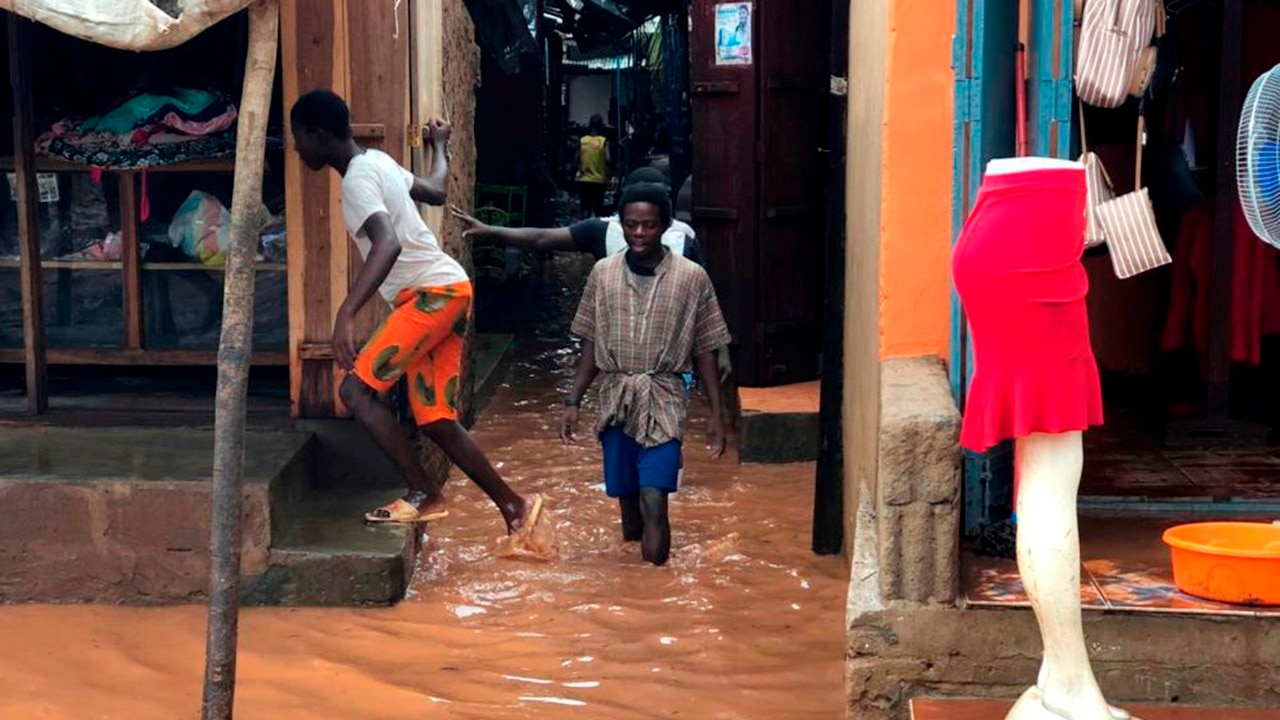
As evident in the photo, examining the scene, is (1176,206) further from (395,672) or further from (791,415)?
(395,672)

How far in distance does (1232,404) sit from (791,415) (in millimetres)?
2228

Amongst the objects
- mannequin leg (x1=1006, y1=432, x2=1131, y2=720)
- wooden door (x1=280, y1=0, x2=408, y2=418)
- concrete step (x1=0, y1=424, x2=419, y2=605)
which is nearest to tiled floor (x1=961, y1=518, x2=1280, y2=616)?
mannequin leg (x1=1006, y1=432, x2=1131, y2=720)

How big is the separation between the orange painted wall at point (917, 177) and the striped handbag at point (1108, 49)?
0.39 meters

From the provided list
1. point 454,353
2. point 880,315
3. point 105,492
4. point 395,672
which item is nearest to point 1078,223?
point 880,315

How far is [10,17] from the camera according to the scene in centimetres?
668

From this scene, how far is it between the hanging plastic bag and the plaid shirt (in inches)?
77.3

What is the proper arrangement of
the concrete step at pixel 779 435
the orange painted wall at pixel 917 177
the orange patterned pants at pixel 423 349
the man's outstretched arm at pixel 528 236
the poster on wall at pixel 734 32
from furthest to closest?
the poster on wall at pixel 734 32 → the concrete step at pixel 779 435 → the man's outstretched arm at pixel 528 236 → the orange patterned pants at pixel 423 349 → the orange painted wall at pixel 917 177

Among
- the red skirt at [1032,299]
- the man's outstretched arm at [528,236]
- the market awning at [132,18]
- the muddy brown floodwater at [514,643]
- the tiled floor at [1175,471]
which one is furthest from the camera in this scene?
the man's outstretched arm at [528,236]

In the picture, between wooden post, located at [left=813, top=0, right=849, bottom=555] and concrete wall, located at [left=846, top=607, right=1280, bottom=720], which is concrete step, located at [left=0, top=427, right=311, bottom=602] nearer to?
wooden post, located at [left=813, top=0, right=849, bottom=555]

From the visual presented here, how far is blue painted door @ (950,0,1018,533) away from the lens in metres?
4.59

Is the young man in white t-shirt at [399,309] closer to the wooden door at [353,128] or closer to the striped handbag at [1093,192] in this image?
the wooden door at [353,128]

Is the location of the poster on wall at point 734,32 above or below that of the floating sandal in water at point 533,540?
above

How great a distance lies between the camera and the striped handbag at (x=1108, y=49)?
4590 mm

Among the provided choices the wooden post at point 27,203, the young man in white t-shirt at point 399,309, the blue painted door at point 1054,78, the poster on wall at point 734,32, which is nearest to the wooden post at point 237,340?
the young man in white t-shirt at point 399,309
